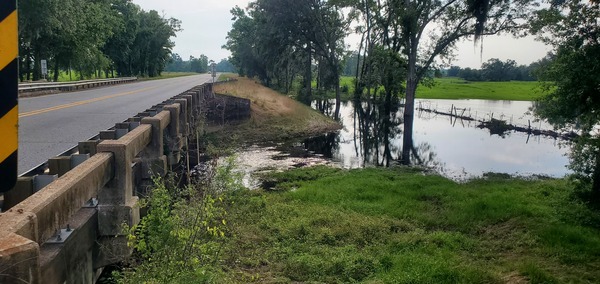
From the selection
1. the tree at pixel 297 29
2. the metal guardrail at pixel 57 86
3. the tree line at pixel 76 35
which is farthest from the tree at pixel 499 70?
the metal guardrail at pixel 57 86

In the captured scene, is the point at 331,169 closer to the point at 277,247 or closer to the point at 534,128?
the point at 277,247

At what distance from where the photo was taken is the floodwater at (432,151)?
23672 mm

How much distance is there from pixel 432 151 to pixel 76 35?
31.1 m

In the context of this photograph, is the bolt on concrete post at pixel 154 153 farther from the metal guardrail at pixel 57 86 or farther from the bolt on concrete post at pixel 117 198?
the metal guardrail at pixel 57 86

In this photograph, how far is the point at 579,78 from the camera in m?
12.3

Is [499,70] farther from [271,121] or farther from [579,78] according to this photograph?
[579,78]

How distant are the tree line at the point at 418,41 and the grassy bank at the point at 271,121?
774cm

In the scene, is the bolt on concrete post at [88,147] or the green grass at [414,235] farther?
the green grass at [414,235]

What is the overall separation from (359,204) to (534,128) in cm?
3243

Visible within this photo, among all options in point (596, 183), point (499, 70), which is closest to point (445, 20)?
point (596, 183)

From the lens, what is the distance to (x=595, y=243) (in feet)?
34.8

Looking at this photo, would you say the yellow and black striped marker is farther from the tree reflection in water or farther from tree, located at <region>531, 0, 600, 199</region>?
the tree reflection in water

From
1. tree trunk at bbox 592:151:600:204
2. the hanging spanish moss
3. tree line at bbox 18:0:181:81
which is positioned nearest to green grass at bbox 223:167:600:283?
tree trunk at bbox 592:151:600:204

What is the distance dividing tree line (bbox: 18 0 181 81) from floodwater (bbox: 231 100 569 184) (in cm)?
1613
